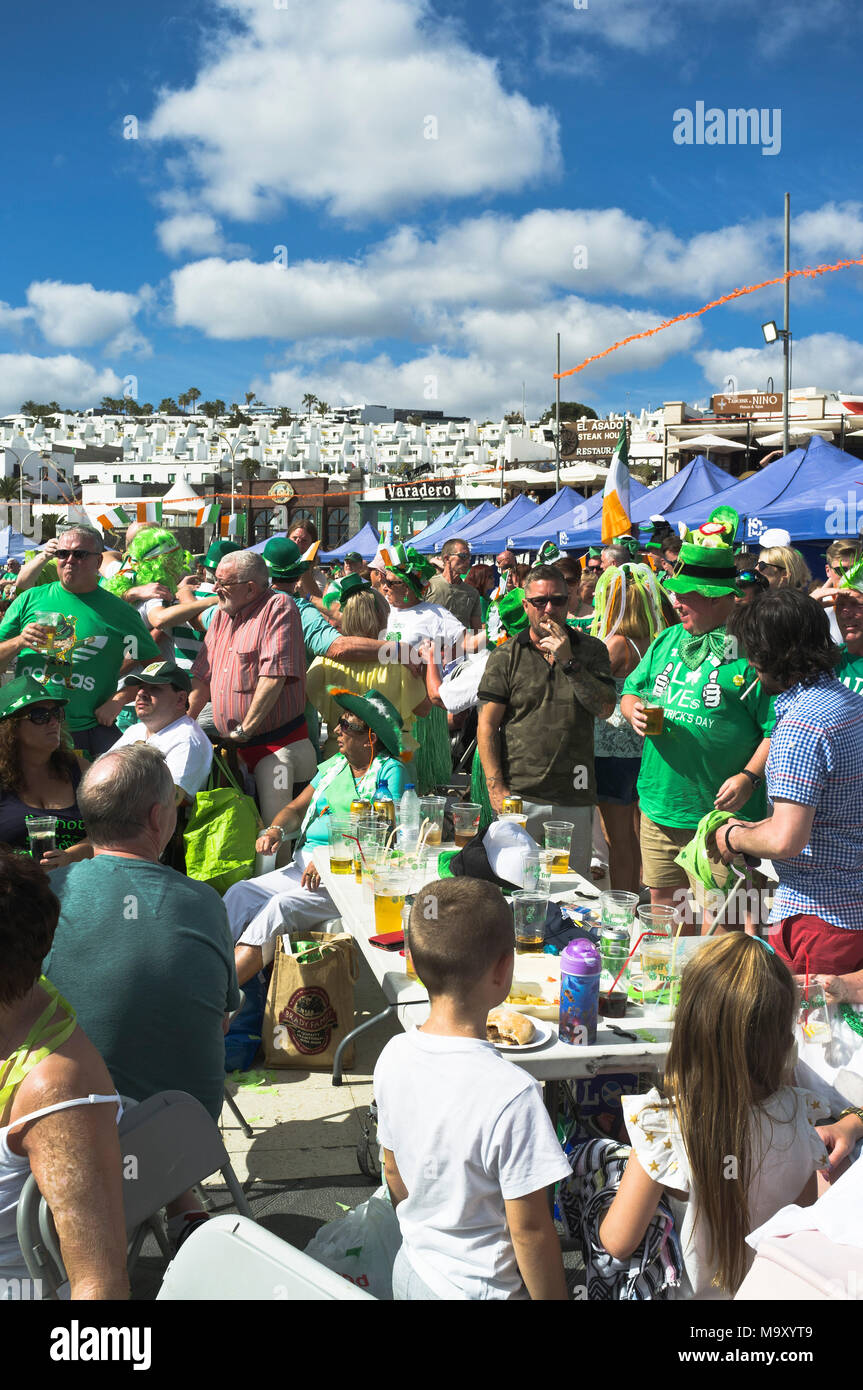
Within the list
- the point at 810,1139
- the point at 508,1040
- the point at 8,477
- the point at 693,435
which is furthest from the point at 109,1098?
the point at 8,477

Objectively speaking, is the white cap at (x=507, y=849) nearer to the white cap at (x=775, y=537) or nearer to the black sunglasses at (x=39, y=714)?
the black sunglasses at (x=39, y=714)

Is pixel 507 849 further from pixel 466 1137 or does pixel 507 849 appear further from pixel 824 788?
pixel 466 1137

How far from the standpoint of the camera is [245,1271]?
4.86 ft

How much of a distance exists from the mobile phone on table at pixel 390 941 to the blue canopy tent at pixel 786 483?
822 cm

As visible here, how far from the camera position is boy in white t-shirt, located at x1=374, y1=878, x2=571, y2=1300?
1893 mm

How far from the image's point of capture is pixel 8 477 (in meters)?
71.3

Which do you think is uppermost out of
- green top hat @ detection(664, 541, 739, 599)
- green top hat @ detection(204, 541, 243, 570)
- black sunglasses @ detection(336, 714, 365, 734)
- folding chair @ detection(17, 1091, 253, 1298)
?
green top hat @ detection(204, 541, 243, 570)

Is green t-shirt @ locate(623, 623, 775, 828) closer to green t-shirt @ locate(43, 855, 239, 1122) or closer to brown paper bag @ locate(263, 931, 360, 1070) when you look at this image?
brown paper bag @ locate(263, 931, 360, 1070)

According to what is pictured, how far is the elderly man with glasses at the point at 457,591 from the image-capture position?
970 centimetres

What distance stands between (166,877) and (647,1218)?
1.39 m

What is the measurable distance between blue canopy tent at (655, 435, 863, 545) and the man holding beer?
6.82 metres

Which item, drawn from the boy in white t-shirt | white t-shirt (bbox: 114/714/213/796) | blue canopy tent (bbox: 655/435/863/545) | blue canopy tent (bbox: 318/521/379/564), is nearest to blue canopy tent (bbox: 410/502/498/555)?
blue canopy tent (bbox: 318/521/379/564)

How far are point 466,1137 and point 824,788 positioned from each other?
4.81 ft
